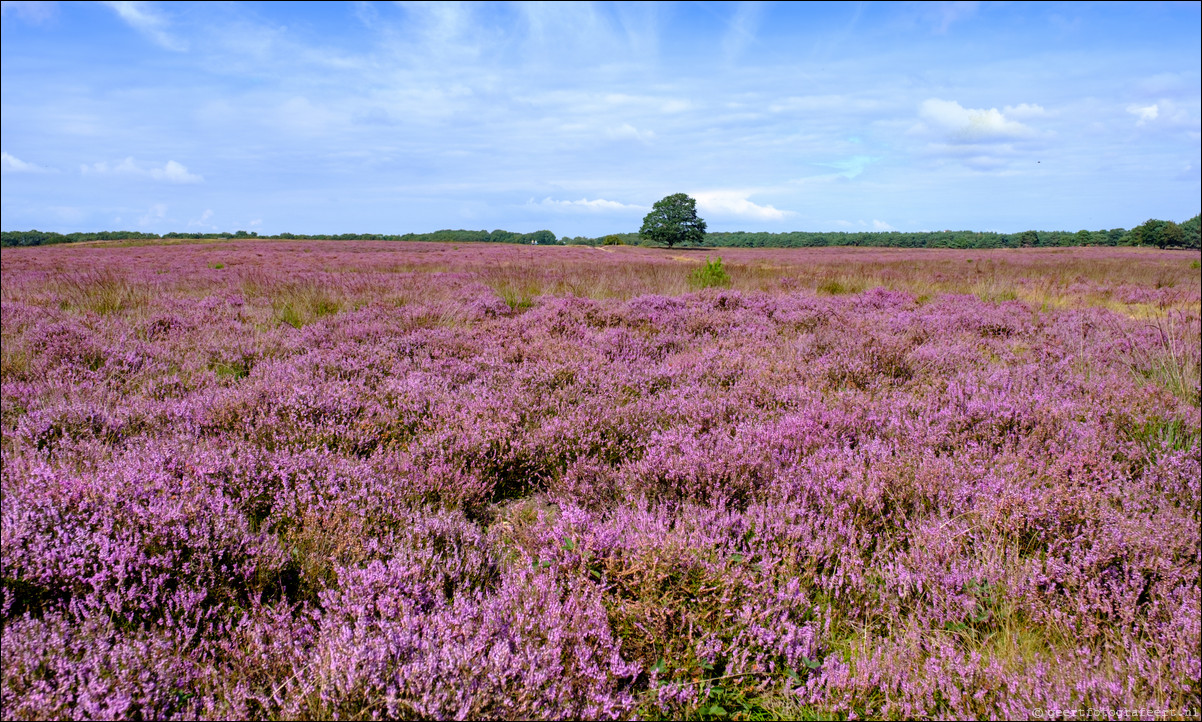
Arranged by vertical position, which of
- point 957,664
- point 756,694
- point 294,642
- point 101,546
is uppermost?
point 101,546

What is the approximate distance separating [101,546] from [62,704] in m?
0.68

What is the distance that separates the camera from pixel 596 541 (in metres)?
2.02

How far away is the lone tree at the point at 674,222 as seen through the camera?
69188 millimetres

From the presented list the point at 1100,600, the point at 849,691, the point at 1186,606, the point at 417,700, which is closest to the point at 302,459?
the point at 417,700

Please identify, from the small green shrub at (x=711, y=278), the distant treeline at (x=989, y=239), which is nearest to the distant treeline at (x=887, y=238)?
the distant treeline at (x=989, y=239)

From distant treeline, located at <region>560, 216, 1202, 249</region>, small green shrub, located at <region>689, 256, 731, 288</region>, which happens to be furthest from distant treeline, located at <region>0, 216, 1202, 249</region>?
small green shrub, located at <region>689, 256, 731, 288</region>

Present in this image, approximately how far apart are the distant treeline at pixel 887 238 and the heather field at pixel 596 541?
119 ft

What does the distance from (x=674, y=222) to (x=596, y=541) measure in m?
70.1

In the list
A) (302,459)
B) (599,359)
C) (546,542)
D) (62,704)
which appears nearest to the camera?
(62,704)

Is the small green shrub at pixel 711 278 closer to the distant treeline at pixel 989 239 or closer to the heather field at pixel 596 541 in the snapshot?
the heather field at pixel 596 541

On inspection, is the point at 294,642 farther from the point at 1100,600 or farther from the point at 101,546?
the point at 1100,600

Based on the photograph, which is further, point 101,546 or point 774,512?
point 774,512

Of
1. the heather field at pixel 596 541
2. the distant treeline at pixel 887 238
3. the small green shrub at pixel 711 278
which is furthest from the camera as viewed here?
the distant treeline at pixel 887 238

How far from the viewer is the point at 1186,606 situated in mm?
1727
